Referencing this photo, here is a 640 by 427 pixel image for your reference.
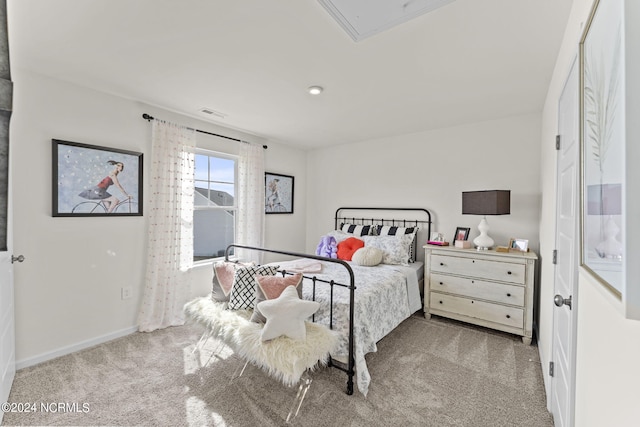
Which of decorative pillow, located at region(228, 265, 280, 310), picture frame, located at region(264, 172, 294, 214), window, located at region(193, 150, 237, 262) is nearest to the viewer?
decorative pillow, located at region(228, 265, 280, 310)

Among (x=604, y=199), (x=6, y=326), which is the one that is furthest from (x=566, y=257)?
(x=6, y=326)

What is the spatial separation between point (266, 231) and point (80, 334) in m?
2.38

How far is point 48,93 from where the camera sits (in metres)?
2.34

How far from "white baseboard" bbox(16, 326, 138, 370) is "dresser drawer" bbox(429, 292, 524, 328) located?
3.31 metres

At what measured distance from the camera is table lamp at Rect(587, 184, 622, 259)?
61cm

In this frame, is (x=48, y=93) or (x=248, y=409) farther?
(x=48, y=93)

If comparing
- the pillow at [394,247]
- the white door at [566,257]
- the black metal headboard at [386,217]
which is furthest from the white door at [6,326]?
the black metal headboard at [386,217]

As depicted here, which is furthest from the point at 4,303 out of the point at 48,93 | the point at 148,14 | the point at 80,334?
the point at 148,14

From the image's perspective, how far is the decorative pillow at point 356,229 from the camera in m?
4.06

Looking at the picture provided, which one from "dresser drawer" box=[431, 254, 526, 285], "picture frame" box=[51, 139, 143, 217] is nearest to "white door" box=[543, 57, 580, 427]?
"dresser drawer" box=[431, 254, 526, 285]

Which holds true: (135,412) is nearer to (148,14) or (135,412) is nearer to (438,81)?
(148,14)

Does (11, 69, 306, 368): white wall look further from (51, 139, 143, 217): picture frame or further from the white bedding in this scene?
the white bedding

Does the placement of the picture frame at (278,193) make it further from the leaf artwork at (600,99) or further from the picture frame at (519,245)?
the leaf artwork at (600,99)

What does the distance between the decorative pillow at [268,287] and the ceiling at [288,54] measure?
63.9 inches
